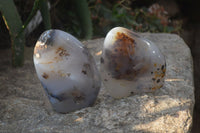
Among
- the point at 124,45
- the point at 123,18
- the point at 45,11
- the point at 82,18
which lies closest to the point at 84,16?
the point at 82,18

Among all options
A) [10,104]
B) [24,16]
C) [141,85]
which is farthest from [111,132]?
[24,16]

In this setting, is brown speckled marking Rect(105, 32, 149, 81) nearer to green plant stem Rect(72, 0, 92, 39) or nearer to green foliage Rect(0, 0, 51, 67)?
green foliage Rect(0, 0, 51, 67)

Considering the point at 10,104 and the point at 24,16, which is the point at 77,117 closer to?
the point at 10,104

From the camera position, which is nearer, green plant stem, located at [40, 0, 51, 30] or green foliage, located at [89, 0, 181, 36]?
green plant stem, located at [40, 0, 51, 30]

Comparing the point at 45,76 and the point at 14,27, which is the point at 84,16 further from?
the point at 45,76

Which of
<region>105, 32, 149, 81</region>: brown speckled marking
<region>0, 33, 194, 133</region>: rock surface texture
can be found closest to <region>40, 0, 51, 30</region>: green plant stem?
<region>0, 33, 194, 133</region>: rock surface texture

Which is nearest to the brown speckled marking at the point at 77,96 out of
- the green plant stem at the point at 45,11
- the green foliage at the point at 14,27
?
the green foliage at the point at 14,27
